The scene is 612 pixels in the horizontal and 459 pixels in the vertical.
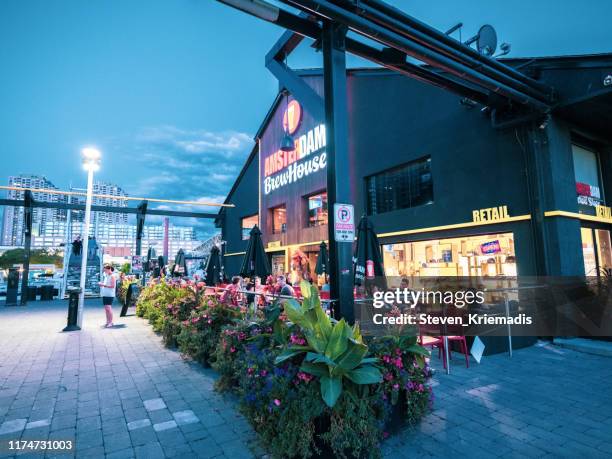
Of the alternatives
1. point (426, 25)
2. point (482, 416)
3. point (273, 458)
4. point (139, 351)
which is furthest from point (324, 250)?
point (273, 458)

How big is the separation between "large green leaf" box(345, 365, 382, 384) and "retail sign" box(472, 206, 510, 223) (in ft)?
23.9

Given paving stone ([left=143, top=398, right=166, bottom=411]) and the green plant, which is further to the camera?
paving stone ([left=143, top=398, right=166, bottom=411])

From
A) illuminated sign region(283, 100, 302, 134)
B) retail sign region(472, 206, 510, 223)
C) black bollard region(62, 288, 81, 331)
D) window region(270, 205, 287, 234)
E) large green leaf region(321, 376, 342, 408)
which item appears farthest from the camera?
window region(270, 205, 287, 234)

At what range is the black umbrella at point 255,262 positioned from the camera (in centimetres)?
780

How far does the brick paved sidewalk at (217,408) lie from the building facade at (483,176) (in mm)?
3152

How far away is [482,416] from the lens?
3.48 metres

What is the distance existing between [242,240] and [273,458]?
19660 millimetres

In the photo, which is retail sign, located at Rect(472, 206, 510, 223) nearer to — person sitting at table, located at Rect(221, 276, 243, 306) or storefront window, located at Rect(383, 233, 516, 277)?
storefront window, located at Rect(383, 233, 516, 277)

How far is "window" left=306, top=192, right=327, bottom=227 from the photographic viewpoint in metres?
15.7

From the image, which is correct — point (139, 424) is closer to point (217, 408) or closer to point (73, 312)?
point (217, 408)

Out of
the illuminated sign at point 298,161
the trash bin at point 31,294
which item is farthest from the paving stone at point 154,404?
the trash bin at point 31,294

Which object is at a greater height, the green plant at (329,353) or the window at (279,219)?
the window at (279,219)

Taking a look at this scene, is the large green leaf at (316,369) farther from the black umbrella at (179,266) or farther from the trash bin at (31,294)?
the trash bin at (31,294)

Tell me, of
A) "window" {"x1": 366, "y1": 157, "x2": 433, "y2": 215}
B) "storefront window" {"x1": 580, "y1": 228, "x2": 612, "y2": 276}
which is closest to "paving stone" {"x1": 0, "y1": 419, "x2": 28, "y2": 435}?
"window" {"x1": 366, "y1": 157, "x2": 433, "y2": 215}
